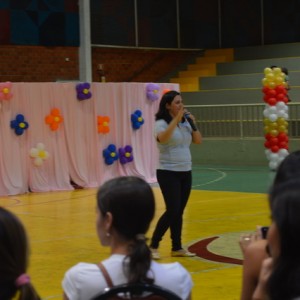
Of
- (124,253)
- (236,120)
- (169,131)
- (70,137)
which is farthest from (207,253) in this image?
(236,120)

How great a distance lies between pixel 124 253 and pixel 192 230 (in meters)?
6.73

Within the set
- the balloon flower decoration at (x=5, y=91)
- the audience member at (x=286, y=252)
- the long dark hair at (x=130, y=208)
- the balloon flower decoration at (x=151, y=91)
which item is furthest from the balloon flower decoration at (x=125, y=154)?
the audience member at (x=286, y=252)

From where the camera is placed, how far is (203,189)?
1444cm

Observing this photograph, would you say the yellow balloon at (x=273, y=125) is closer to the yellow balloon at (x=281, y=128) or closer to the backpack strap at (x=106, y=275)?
the yellow balloon at (x=281, y=128)

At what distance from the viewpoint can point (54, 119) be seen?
14.9 meters

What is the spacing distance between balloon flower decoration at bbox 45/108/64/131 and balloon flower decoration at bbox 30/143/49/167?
41 cm

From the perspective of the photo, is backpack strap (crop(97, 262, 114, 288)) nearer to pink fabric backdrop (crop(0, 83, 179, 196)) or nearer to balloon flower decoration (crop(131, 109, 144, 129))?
pink fabric backdrop (crop(0, 83, 179, 196))

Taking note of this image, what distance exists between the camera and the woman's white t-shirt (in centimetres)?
296

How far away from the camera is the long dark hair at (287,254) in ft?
7.05

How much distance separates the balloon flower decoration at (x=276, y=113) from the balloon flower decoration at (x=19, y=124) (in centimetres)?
505

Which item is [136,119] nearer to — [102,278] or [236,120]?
[236,120]

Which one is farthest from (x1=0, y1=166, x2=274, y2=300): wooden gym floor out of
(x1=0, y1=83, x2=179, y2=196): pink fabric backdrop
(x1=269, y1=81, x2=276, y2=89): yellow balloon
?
(x1=269, y1=81, x2=276, y2=89): yellow balloon

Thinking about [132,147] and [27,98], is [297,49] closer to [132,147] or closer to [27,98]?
[132,147]

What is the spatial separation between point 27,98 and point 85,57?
7.10 meters
